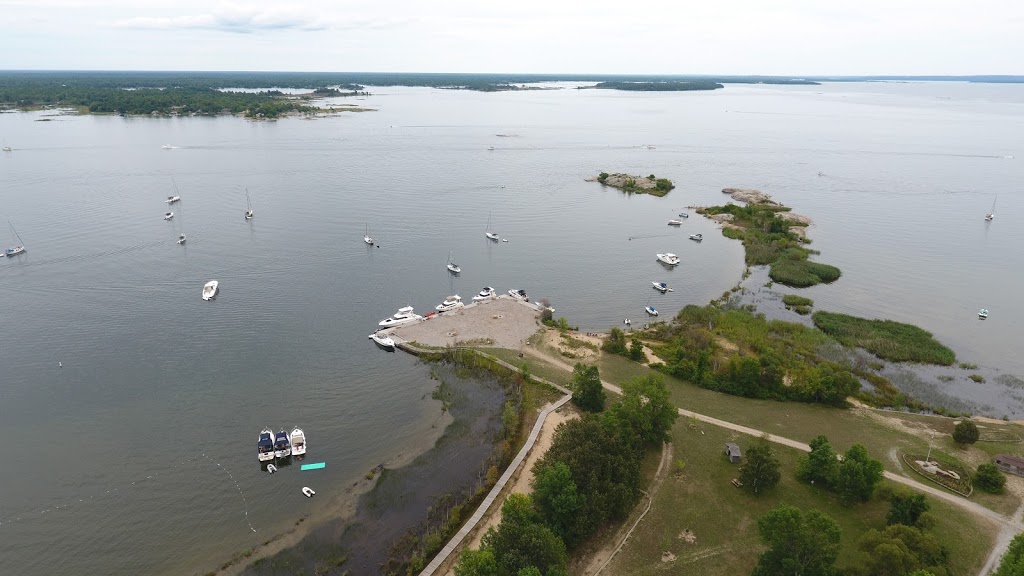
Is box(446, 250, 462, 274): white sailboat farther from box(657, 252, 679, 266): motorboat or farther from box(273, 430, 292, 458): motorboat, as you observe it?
box(273, 430, 292, 458): motorboat

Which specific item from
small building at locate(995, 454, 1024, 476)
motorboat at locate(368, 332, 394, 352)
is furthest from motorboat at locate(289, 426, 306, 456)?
small building at locate(995, 454, 1024, 476)

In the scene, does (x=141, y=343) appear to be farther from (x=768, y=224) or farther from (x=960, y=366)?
(x=768, y=224)

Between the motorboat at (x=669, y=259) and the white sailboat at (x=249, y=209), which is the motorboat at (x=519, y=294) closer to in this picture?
the motorboat at (x=669, y=259)

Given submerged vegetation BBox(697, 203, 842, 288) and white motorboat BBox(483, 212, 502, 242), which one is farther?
white motorboat BBox(483, 212, 502, 242)

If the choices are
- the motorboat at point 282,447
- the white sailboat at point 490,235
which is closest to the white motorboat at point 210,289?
the motorboat at point 282,447

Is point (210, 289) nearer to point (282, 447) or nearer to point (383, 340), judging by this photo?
point (383, 340)

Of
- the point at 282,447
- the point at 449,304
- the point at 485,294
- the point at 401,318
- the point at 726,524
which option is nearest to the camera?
the point at 726,524

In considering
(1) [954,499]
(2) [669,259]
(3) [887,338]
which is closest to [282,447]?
(1) [954,499]
